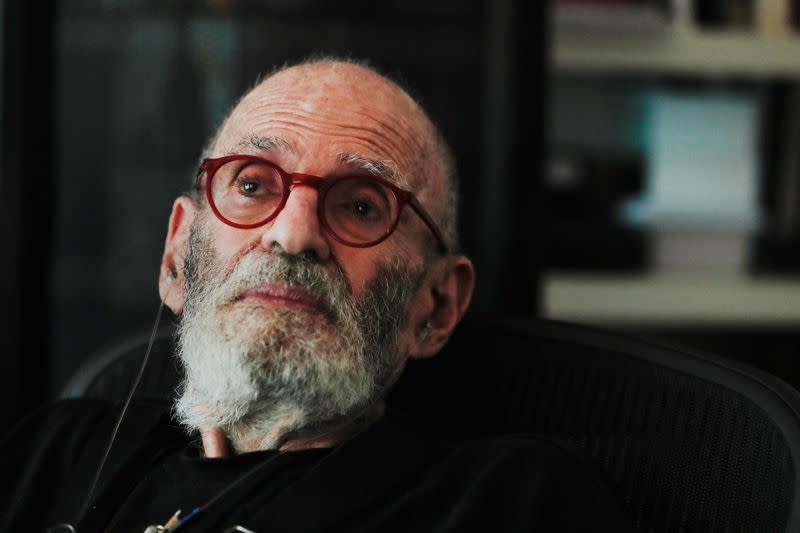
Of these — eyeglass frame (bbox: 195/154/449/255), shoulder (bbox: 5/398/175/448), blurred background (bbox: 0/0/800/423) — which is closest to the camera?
eyeglass frame (bbox: 195/154/449/255)

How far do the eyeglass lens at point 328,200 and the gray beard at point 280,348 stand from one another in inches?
1.9

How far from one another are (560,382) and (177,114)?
1.21 m

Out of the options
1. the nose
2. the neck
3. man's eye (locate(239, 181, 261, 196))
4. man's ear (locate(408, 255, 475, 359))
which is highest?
man's eye (locate(239, 181, 261, 196))

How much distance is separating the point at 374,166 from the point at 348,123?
0.06 metres

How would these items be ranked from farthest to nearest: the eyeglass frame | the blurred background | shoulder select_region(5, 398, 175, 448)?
1. the blurred background
2. shoulder select_region(5, 398, 175, 448)
3. the eyeglass frame

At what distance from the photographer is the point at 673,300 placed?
2348mm

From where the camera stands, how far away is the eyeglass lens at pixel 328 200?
1139mm

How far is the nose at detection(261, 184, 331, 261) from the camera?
108 cm

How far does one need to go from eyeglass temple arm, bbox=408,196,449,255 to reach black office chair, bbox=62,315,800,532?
0.14 meters

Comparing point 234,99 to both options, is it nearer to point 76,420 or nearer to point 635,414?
point 76,420

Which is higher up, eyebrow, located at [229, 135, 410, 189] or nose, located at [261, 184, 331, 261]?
eyebrow, located at [229, 135, 410, 189]

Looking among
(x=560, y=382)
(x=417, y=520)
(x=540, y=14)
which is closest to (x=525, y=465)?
(x=417, y=520)

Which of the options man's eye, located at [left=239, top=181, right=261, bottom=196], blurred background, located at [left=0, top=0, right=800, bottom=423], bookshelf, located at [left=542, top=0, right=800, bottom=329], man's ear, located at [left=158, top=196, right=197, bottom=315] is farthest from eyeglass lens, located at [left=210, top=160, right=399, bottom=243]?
bookshelf, located at [left=542, top=0, right=800, bottom=329]

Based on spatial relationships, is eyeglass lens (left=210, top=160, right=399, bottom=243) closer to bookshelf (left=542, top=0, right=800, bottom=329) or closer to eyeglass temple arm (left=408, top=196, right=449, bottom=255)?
eyeglass temple arm (left=408, top=196, right=449, bottom=255)
